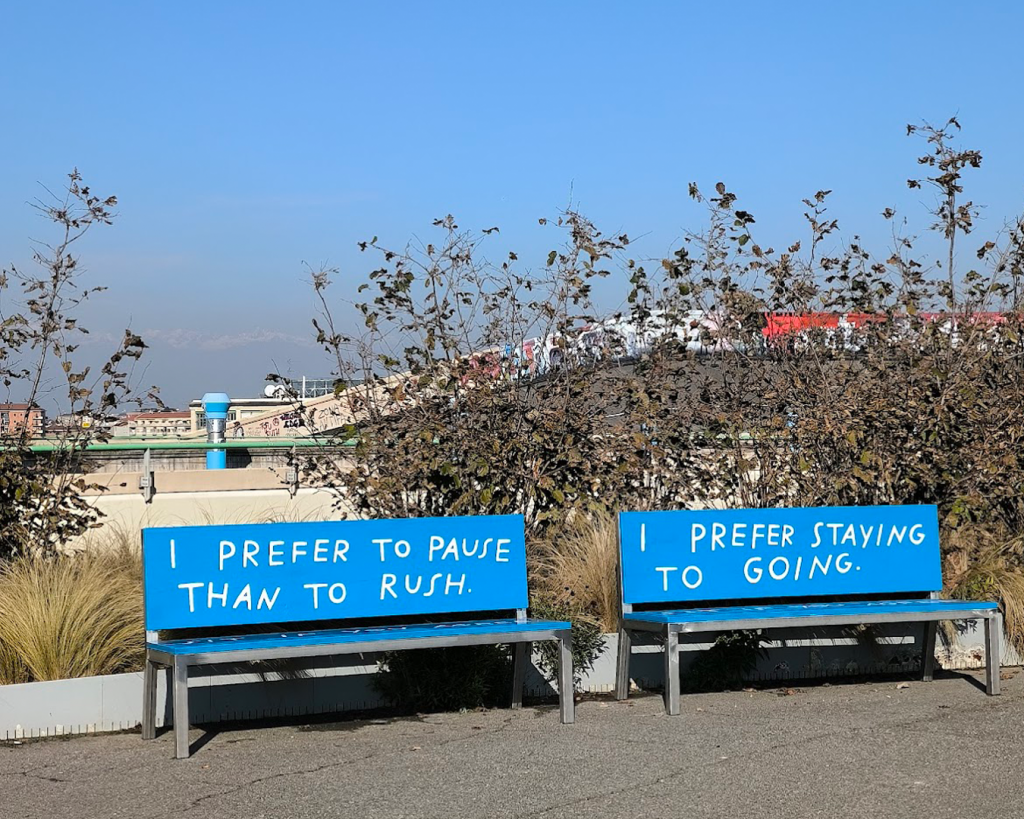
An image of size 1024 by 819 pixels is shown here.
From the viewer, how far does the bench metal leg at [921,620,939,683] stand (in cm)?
782

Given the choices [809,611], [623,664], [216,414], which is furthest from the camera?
[216,414]

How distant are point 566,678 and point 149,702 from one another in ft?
6.27

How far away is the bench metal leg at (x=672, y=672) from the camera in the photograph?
268 inches

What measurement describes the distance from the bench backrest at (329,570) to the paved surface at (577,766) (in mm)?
553

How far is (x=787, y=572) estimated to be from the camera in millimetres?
7645

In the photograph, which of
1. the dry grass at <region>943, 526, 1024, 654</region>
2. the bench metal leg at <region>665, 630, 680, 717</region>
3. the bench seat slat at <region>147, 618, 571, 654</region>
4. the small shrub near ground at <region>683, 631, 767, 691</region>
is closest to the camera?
the bench seat slat at <region>147, 618, 571, 654</region>

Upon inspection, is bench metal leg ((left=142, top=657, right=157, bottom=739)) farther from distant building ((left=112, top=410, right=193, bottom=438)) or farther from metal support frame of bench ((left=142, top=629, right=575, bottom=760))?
distant building ((left=112, top=410, right=193, bottom=438))

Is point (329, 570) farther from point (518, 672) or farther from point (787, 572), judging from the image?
point (787, 572)

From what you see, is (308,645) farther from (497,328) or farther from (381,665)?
(497,328)

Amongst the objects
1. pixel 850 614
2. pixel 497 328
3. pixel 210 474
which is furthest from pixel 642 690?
pixel 210 474

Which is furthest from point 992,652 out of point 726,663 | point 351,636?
point 351,636

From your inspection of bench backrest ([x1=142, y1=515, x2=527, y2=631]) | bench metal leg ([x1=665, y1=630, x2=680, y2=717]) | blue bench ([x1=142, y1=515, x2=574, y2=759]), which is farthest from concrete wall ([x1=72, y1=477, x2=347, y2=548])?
bench metal leg ([x1=665, y1=630, x2=680, y2=717])

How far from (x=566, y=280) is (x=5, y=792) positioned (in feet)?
17.5

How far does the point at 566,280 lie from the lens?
9633 mm
